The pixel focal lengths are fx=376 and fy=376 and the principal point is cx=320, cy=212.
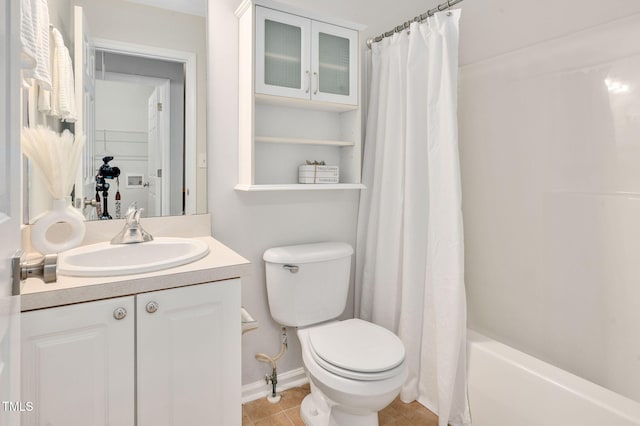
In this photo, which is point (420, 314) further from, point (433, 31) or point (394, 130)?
point (433, 31)

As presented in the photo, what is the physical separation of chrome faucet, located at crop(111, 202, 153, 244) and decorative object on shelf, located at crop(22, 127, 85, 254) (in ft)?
0.43

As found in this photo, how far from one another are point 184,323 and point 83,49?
3.75ft

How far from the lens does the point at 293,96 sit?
5.92 ft

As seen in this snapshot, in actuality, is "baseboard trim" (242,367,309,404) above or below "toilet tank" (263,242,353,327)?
below

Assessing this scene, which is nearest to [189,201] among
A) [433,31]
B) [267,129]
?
[267,129]

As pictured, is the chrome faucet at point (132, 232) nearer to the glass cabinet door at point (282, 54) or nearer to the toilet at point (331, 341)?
the toilet at point (331, 341)

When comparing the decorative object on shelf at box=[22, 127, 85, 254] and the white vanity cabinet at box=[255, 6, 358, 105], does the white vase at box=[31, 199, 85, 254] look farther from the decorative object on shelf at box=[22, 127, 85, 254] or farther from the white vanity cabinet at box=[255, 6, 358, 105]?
the white vanity cabinet at box=[255, 6, 358, 105]

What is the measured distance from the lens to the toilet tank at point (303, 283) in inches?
71.4

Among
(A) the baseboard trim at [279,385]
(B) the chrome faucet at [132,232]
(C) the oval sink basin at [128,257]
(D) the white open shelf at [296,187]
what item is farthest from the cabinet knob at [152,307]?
(A) the baseboard trim at [279,385]

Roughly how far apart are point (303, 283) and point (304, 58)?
1.09 metres

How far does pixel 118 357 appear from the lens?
115cm

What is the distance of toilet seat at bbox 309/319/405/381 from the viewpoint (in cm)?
140

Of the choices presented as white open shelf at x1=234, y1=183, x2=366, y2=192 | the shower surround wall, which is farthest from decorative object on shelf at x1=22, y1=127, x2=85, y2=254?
the shower surround wall

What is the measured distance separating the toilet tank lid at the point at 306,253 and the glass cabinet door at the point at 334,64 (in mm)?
748
